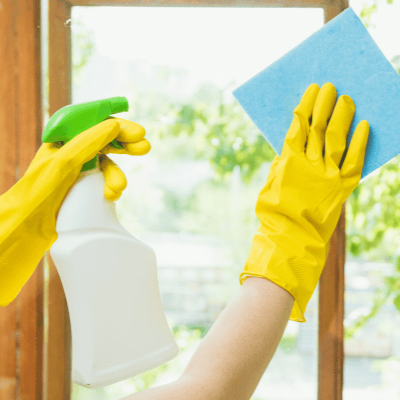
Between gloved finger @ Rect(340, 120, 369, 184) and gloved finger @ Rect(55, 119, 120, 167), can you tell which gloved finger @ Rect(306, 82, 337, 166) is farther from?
gloved finger @ Rect(55, 119, 120, 167)

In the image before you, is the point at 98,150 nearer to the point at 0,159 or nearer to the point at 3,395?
the point at 0,159

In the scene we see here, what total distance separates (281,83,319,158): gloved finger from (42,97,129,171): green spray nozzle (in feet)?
1.08

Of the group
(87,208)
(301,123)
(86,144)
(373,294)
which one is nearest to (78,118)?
(86,144)

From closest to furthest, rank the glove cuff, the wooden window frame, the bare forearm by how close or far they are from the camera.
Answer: the bare forearm, the glove cuff, the wooden window frame

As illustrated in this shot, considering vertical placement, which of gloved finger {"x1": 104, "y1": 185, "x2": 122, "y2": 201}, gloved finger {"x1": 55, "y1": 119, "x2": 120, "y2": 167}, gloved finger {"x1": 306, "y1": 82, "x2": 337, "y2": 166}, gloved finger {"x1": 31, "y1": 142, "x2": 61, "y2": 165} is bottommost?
gloved finger {"x1": 306, "y1": 82, "x2": 337, "y2": 166}

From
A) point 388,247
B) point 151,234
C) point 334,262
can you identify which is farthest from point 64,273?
point 388,247

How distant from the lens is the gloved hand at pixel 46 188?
0.59 metres

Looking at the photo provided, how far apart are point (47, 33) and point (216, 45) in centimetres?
45

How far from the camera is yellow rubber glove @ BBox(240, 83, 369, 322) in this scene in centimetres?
63

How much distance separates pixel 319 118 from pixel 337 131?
0.04 meters

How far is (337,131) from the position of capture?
646 millimetres

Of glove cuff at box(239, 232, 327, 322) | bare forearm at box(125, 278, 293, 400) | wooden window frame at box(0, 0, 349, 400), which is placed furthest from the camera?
wooden window frame at box(0, 0, 349, 400)

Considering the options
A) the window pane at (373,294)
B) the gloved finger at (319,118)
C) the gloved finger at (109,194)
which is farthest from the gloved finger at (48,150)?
the window pane at (373,294)

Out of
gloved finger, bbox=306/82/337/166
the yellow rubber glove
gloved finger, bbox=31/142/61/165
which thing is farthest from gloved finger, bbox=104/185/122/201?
gloved finger, bbox=306/82/337/166
